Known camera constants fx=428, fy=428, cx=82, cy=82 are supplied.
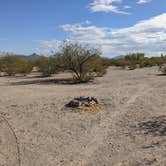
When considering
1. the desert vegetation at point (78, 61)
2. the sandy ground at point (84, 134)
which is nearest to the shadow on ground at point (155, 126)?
the sandy ground at point (84, 134)

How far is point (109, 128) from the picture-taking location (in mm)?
14102

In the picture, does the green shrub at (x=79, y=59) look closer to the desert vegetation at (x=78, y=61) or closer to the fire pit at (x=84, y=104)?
the desert vegetation at (x=78, y=61)

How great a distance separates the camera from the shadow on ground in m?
13.2

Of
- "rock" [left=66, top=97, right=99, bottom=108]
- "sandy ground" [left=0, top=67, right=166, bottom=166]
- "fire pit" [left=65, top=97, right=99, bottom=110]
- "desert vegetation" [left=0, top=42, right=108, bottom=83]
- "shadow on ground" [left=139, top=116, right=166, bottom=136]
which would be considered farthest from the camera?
"desert vegetation" [left=0, top=42, right=108, bottom=83]

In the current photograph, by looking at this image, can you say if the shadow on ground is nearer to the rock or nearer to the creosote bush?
the rock

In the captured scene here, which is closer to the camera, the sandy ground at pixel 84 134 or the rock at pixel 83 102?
the sandy ground at pixel 84 134

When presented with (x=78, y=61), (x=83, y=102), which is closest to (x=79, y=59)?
(x=78, y=61)

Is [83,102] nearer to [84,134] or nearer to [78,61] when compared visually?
[84,134]

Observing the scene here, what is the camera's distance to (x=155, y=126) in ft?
46.4

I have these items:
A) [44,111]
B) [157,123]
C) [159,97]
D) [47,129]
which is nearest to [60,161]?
[47,129]

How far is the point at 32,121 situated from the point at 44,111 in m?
2.08

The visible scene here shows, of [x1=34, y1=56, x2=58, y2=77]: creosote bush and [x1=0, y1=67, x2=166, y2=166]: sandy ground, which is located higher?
[x1=34, y1=56, x2=58, y2=77]: creosote bush

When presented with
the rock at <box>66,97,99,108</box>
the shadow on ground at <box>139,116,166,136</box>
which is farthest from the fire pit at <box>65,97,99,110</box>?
the shadow on ground at <box>139,116,166,136</box>

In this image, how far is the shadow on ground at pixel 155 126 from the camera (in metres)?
13.2
